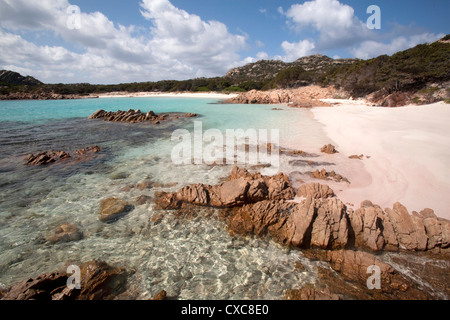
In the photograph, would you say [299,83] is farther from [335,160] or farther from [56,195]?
[56,195]

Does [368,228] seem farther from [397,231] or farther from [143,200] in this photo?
[143,200]

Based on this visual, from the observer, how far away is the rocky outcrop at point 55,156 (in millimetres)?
10312

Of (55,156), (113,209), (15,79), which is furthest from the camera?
(15,79)

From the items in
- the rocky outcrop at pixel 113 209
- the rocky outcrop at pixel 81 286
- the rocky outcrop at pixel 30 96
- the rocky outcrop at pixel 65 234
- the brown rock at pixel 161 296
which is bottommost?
the brown rock at pixel 161 296

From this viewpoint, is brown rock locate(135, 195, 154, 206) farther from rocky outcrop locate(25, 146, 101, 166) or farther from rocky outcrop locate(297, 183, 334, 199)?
rocky outcrop locate(25, 146, 101, 166)

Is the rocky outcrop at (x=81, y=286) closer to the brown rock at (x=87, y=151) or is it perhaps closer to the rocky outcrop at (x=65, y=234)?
the rocky outcrop at (x=65, y=234)

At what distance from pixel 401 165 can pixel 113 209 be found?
1060 cm

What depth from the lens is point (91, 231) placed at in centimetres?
554

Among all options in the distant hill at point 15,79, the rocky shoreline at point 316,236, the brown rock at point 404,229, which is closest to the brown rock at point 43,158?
the rocky shoreline at point 316,236

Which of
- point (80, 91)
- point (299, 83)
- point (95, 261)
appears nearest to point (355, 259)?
point (95, 261)

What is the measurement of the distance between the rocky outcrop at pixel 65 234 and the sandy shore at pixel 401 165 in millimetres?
7682

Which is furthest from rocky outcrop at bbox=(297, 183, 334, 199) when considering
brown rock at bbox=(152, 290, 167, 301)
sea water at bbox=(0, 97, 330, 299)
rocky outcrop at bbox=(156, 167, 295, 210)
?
brown rock at bbox=(152, 290, 167, 301)

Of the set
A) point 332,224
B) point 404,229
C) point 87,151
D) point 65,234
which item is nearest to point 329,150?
point 404,229

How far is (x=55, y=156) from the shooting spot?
11266 millimetres
